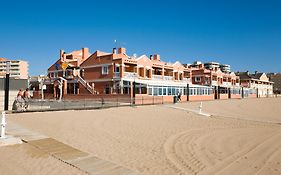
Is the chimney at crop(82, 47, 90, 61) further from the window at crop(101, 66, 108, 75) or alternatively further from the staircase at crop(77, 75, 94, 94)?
the window at crop(101, 66, 108, 75)

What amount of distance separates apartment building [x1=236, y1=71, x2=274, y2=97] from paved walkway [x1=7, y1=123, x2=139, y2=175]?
72119 mm

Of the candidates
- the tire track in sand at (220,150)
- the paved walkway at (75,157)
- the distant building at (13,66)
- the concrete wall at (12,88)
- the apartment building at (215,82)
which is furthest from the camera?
the distant building at (13,66)

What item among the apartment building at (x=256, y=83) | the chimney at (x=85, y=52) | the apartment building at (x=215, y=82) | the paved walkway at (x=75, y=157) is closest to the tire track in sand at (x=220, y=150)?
the paved walkway at (x=75, y=157)

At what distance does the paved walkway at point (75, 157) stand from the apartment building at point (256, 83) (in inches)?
2839

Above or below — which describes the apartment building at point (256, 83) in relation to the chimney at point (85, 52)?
below

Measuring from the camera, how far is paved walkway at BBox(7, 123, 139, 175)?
5648 mm

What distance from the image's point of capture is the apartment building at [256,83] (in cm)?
7811

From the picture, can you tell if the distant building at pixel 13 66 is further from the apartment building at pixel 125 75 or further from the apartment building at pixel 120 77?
the apartment building at pixel 125 75

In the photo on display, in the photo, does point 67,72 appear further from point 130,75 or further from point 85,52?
point 130,75

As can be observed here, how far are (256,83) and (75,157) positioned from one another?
9089 cm

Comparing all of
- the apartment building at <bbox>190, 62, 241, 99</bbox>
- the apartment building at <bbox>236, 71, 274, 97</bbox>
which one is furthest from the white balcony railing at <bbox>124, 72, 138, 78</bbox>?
the apartment building at <bbox>236, 71, 274, 97</bbox>

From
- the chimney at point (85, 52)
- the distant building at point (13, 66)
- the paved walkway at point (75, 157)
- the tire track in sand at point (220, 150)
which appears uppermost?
the distant building at point (13, 66)

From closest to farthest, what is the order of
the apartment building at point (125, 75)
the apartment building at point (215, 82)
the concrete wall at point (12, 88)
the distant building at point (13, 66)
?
1. the concrete wall at point (12, 88)
2. the apartment building at point (125, 75)
3. the apartment building at point (215, 82)
4. the distant building at point (13, 66)

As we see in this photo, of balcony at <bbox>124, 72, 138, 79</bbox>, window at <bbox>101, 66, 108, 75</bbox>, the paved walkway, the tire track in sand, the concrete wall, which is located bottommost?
the tire track in sand
